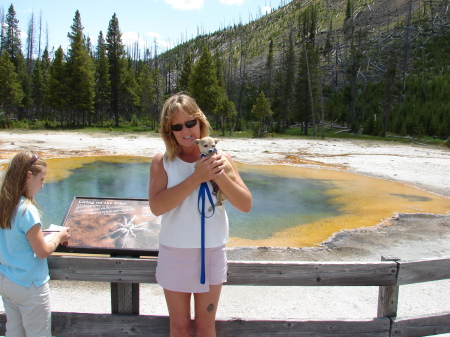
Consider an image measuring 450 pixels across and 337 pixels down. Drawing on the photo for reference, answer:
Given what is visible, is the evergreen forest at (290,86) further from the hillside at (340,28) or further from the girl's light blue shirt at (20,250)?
the girl's light blue shirt at (20,250)

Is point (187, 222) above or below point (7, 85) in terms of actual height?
below

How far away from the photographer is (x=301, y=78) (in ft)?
140

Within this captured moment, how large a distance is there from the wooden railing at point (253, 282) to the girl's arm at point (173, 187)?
56 centimetres

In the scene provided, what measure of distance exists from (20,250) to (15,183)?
0.38m

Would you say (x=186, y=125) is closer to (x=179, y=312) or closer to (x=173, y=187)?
(x=173, y=187)

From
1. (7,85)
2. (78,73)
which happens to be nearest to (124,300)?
(78,73)

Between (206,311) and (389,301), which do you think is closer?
(206,311)

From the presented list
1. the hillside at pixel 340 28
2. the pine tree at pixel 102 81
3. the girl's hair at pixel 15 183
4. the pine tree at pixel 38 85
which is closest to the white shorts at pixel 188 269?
the girl's hair at pixel 15 183

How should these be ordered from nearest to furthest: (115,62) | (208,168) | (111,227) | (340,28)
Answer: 1. (208,168)
2. (111,227)
3. (115,62)
4. (340,28)

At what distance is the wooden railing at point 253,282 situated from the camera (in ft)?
8.75

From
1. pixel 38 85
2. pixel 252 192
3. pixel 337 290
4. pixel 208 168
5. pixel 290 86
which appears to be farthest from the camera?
pixel 38 85

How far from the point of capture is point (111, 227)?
10.0ft

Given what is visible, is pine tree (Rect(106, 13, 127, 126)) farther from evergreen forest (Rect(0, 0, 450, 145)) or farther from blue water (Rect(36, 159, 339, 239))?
blue water (Rect(36, 159, 339, 239))

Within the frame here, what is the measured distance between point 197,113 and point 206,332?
125 centimetres
